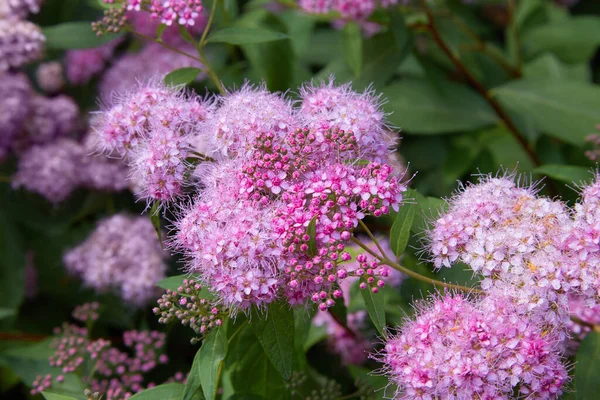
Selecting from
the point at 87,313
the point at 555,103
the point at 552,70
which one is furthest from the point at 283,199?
the point at 552,70

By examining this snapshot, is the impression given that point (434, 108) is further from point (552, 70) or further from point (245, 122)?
point (245, 122)

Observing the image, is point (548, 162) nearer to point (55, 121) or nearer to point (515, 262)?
point (515, 262)

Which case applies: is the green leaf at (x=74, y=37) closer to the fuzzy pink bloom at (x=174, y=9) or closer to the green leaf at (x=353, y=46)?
the fuzzy pink bloom at (x=174, y=9)

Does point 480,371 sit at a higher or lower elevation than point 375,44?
lower

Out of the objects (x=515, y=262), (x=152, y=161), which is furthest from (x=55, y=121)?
(x=515, y=262)

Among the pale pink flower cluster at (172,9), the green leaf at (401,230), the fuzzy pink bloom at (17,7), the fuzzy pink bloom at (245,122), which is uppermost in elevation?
the pale pink flower cluster at (172,9)

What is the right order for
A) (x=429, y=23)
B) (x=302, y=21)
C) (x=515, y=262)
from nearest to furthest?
(x=515, y=262), (x=429, y=23), (x=302, y=21)

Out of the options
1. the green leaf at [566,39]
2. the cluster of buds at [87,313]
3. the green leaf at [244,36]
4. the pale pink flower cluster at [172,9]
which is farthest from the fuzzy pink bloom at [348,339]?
the green leaf at [566,39]
